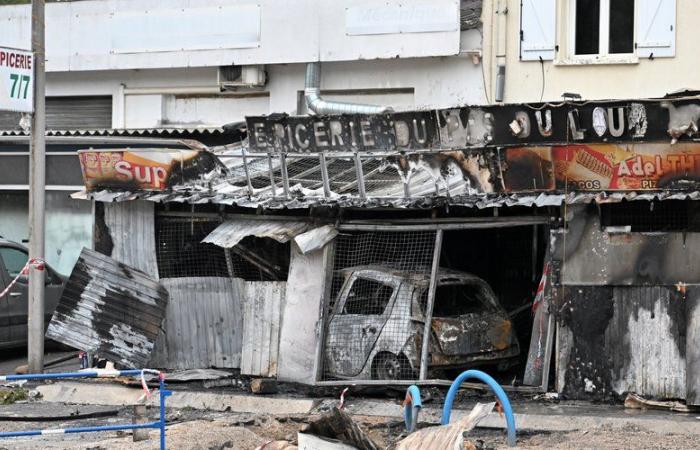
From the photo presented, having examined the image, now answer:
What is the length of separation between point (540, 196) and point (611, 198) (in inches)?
31.8

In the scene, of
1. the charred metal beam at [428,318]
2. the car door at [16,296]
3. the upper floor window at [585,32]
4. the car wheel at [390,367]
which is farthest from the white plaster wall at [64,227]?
the charred metal beam at [428,318]

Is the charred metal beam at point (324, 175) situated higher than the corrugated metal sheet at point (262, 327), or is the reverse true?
the charred metal beam at point (324, 175)

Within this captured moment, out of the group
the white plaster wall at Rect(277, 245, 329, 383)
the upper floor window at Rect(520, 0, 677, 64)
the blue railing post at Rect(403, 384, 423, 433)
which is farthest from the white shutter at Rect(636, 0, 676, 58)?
the blue railing post at Rect(403, 384, 423, 433)

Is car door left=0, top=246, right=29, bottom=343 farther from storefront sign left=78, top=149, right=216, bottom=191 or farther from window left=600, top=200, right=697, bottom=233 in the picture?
window left=600, top=200, right=697, bottom=233

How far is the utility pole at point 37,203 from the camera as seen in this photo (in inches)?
583

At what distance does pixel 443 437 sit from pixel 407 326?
4517mm

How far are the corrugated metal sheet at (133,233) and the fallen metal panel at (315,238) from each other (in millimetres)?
2498

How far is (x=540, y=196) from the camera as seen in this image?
506 inches

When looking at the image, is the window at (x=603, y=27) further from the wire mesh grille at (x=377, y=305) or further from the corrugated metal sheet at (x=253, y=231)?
the corrugated metal sheet at (x=253, y=231)

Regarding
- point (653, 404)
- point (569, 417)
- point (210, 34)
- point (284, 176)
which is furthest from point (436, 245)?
point (210, 34)

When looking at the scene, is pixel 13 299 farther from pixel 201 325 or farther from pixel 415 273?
pixel 415 273

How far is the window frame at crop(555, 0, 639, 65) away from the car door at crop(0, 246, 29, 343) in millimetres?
8828

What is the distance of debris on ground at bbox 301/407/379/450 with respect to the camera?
30.5ft

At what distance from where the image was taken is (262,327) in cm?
1462
